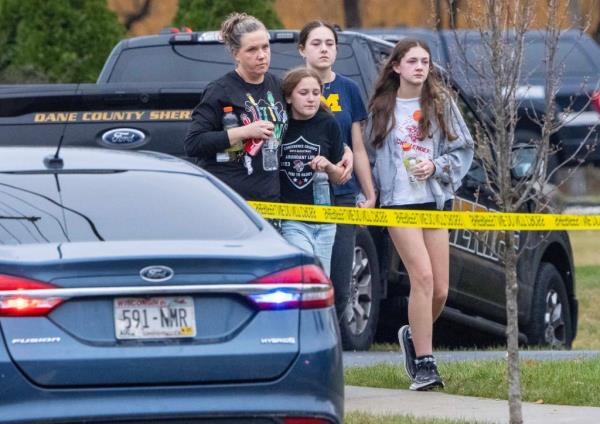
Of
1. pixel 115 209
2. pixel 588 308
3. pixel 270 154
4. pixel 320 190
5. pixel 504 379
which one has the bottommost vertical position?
pixel 588 308

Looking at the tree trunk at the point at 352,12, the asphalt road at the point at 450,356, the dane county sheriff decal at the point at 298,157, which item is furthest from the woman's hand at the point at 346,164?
the tree trunk at the point at 352,12

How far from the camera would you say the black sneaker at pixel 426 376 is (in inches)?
322

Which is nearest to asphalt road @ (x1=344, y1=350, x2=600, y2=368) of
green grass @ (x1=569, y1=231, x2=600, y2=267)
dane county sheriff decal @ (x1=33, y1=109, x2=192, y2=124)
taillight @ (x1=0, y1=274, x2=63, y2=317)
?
dane county sheriff decal @ (x1=33, y1=109, x2=192, y2=124)

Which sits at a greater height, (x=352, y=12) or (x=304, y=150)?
(x=304, y=150)

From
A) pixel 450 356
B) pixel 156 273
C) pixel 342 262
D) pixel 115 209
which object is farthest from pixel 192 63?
pixel 156 273

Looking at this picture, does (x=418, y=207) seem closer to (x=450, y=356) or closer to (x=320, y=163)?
(x=320, y=163)

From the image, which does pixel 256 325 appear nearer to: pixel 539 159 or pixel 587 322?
pixel 539 159

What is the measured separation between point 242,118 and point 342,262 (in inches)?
37.2

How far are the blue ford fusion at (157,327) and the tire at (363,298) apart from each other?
4.21 m

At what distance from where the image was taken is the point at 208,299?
5348mm

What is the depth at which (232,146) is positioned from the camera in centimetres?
758

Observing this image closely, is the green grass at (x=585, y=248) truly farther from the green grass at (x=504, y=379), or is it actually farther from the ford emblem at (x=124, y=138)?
the ford emblem at (x=124, y=138)

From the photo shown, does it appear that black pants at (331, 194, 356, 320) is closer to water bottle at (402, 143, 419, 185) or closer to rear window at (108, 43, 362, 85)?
water bottle at (402, 143, 419, 185)

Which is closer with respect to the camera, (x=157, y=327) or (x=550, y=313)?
(x=157, y=327)
